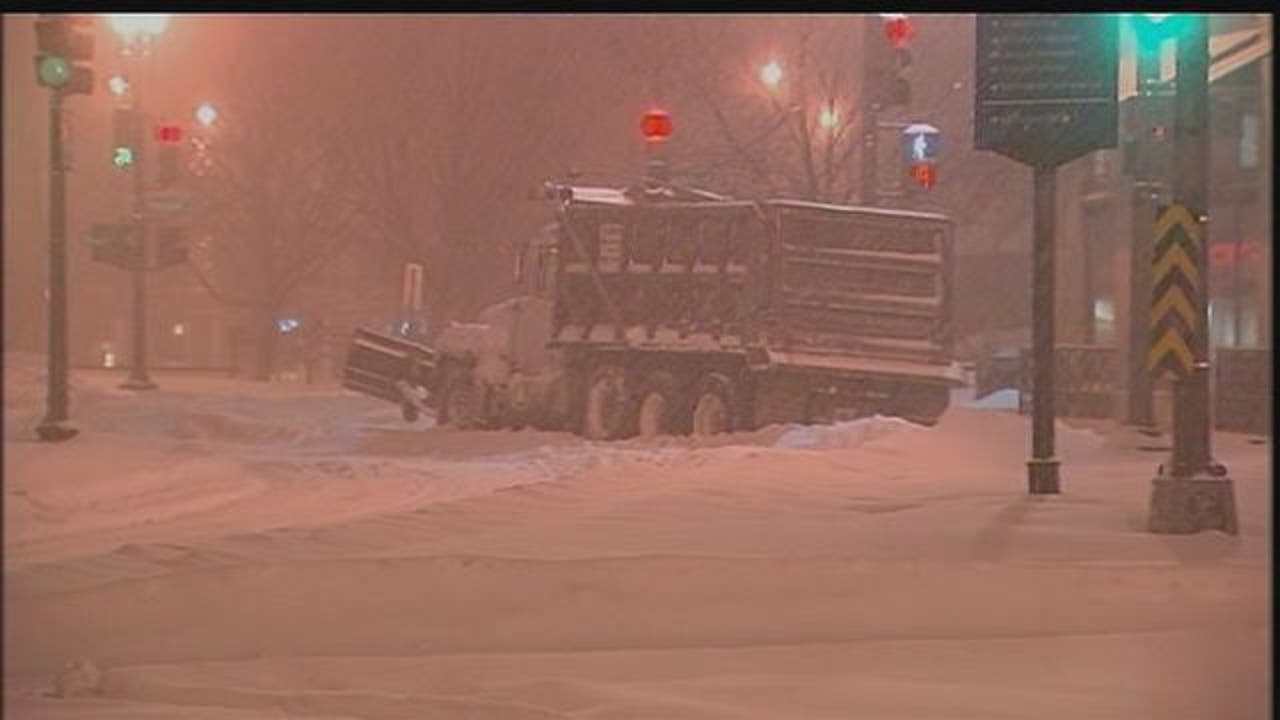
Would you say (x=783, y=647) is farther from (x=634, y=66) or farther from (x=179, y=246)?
(x=179, y=246)

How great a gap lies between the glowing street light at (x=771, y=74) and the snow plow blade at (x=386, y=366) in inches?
231

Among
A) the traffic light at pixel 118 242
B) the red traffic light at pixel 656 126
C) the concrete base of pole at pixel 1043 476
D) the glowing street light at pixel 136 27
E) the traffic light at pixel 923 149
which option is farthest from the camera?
the red traffic light at pixel 656 126

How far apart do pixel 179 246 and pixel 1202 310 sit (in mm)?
12615

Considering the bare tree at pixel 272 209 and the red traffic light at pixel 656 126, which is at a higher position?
the red traffic light at pixel 656 126

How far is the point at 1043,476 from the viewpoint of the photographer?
12523mm

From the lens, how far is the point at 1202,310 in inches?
412

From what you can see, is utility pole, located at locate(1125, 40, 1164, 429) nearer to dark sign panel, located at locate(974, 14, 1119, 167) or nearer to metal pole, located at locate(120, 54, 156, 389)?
dark sign panel, located at locate(974, 14, 1119, 167)

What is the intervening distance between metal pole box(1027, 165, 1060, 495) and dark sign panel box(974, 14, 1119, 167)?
1.31ft

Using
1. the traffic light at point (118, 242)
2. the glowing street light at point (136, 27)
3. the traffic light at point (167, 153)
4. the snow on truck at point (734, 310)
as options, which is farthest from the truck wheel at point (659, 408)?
the glowing street light at point (136, 27)

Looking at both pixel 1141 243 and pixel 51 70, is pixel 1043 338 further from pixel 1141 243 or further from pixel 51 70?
pixel 51 70

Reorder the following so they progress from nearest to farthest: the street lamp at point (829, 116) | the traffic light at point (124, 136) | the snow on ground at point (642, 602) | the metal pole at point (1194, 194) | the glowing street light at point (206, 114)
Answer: the snow on ground at point (642, 602) < the metal pole at point (1194, 194) < the glowing street light at point (206, 114) < the traffic light at point (124, 136) < the street lamp at point (829, 116)

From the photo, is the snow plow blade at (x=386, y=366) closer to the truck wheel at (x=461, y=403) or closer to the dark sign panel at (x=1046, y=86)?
the truck wheel at (x=461, y=403)

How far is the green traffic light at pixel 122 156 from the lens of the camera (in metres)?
17.0

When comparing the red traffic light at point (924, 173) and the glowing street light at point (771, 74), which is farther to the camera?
the glowing street light at point (771, 74)
